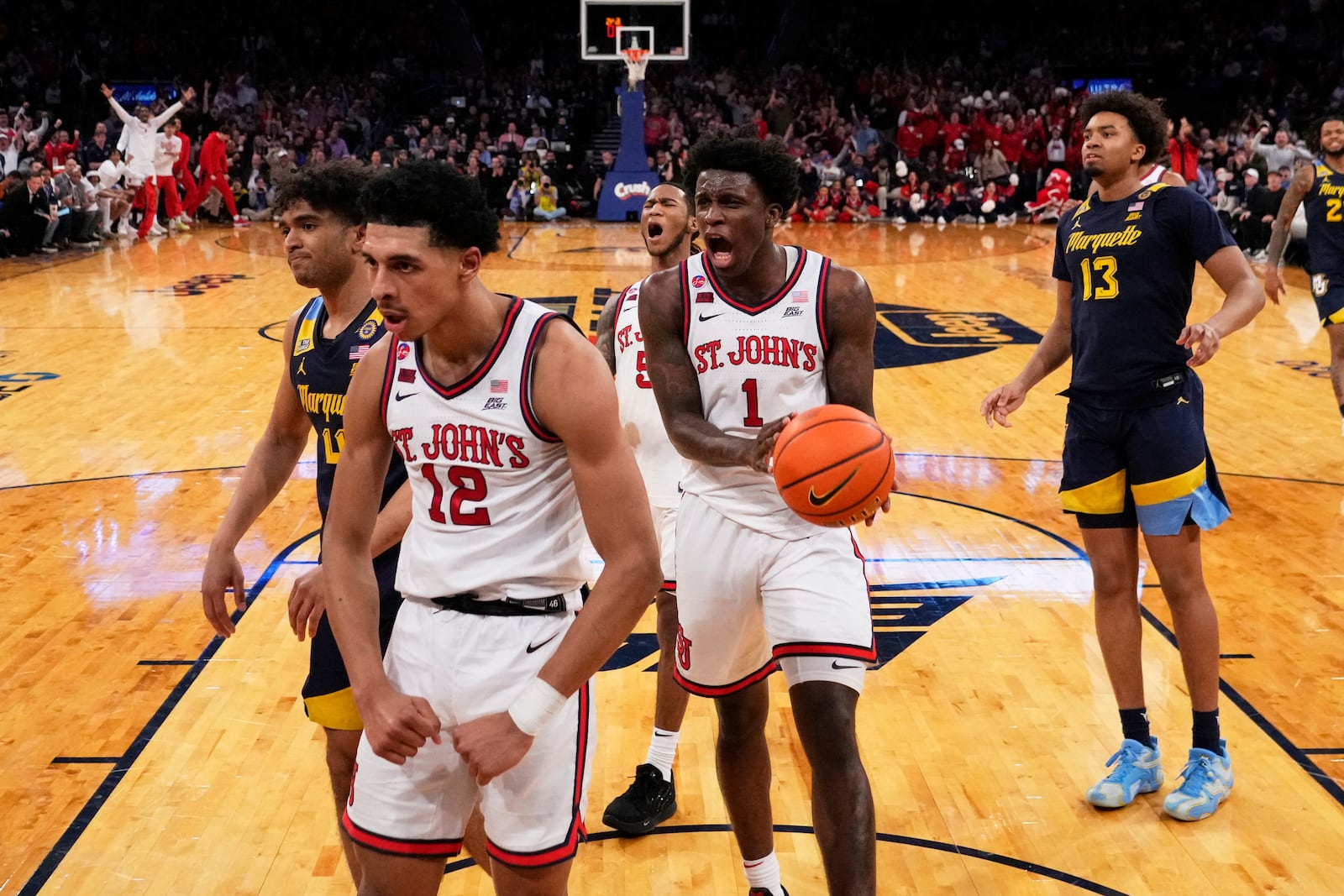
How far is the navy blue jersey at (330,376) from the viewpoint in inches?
135

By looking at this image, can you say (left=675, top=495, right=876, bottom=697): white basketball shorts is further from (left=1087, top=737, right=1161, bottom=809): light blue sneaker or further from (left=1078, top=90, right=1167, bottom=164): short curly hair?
(left=1078, top=90, right=1167, bottom=164): short curly hair

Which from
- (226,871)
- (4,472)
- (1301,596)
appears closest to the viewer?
(226,871)

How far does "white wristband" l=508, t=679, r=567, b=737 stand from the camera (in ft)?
8.46

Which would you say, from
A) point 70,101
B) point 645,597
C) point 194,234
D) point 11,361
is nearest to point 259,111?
point 70,101

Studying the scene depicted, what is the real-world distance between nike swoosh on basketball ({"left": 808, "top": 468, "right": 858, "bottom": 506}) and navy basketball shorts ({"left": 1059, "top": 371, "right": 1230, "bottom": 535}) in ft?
4.65

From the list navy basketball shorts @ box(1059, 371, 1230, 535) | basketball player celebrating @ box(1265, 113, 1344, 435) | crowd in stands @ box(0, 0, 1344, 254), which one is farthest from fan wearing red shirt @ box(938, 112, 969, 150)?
navy basketball shorts @ box(1059, 371, 1230, 535)

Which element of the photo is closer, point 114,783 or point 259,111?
point 114,783

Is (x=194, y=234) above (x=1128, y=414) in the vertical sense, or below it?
below

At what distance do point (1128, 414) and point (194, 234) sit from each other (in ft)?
69.5

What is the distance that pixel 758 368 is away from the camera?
11.8ft

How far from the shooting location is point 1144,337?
425 cm

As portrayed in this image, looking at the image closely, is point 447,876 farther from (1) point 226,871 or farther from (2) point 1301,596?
(2) point 1301,596

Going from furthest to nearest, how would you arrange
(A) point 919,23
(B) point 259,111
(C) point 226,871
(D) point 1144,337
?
1. (A) point 919,23
2. (B) point 259,111
3. (D) point 1144,337
4. (C) point 226,871

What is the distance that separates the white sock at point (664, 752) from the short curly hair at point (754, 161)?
172 cm
